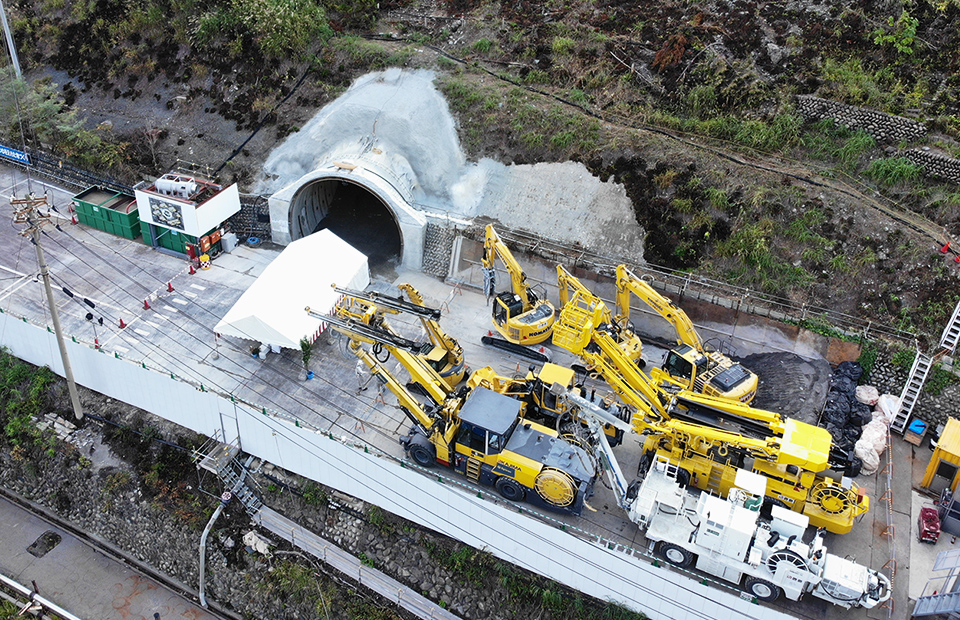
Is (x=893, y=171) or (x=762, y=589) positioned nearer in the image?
(x=762, y=589)

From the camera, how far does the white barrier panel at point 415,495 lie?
977 inches

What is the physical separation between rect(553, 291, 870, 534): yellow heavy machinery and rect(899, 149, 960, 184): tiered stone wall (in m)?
19.0

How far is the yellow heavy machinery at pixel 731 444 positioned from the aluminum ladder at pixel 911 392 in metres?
5.47

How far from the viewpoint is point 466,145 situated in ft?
141

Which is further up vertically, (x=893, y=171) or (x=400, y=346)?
(x=893, y=171)

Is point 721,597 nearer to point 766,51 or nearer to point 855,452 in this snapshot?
point 855,452

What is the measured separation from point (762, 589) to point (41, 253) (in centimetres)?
3044

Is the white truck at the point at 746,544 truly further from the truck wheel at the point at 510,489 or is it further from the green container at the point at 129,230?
the green container at the point at 129,230

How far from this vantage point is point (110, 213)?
42562 millimetres

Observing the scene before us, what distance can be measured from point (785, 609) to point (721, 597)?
7.42ft

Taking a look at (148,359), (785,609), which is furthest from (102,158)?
(785,609)

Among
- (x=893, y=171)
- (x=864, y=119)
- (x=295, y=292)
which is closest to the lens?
(x=295, y=292)

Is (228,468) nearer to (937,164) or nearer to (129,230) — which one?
(129,230)

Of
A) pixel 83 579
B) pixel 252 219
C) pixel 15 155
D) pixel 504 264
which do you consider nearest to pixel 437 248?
pixel 504 264
